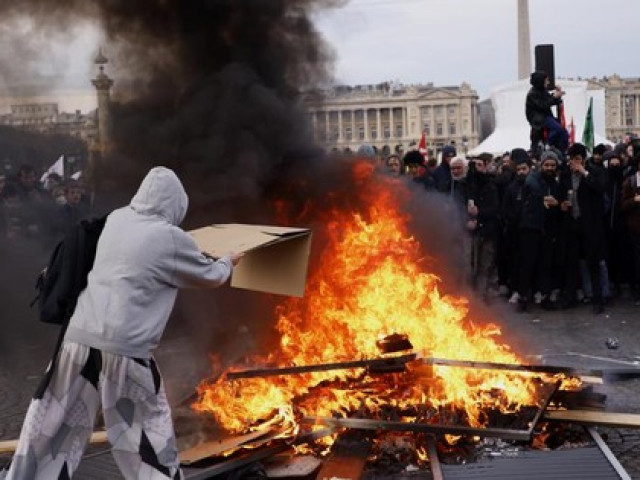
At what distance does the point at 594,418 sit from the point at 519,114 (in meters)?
18.0

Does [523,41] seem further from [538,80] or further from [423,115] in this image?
[423,115]

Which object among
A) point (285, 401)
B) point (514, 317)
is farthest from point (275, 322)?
Result: point (514, 317)

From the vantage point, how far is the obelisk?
4447 cm

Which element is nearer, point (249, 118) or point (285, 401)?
point (285, 401)

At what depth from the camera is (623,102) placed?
91312mm

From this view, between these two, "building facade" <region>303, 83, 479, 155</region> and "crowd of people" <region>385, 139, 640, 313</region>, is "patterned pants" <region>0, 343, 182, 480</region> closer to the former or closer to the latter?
"crowd of people" <region>385, 139, 640, 313</region>

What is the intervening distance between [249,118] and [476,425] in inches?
152

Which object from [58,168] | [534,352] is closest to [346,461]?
[534,352]

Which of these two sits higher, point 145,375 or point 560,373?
point 145,375

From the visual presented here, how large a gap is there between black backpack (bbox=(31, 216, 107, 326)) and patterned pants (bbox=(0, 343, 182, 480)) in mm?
237

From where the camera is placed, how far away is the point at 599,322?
10.2 meters

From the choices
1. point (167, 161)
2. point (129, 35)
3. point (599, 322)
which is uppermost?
point (129, 35)

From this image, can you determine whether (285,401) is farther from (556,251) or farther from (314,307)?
(556,251)

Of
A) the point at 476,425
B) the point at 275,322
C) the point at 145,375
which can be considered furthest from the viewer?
the point at 275,322
